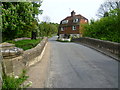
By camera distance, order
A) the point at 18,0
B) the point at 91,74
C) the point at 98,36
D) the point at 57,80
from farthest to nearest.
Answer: the point at 98,36
the point at 18,0
the point at 91,74
the point at 57,80

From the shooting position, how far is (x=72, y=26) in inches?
1789

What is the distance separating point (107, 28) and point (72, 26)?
→ 29049 millimetres

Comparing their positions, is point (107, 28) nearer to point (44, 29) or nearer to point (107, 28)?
point (107, 28)

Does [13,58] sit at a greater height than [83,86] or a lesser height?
greater

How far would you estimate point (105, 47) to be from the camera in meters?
10.9

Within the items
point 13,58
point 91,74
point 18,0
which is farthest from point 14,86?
point 18,0

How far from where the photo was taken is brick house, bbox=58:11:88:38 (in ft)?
144

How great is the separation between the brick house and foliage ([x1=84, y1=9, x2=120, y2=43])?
21.5m

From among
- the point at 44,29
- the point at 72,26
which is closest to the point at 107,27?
the point at 72,26

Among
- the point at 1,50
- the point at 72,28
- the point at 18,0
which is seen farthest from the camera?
the point at 72,28

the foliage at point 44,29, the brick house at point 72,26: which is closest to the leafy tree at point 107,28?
the foliage at point 44,29

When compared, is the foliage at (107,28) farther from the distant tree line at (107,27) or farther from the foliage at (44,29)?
the foliage at (44,29)

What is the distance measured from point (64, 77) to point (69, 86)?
827 millimetres

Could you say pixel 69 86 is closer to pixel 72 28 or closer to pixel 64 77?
pixel 64 77
